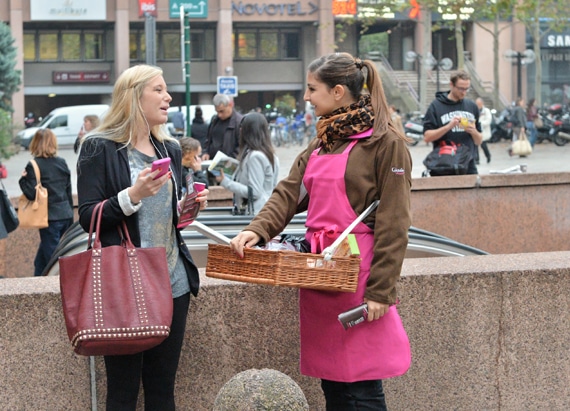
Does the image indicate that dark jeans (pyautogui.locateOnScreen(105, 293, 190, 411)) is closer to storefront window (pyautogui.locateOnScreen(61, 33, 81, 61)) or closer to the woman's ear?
the woman's ear

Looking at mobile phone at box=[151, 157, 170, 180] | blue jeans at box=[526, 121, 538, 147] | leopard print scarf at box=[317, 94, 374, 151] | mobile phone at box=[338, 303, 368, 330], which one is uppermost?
leopard print scarf at box=[317, 94, 374, 151]

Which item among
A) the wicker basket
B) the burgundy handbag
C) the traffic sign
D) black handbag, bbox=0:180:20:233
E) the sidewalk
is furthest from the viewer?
the sidewalk

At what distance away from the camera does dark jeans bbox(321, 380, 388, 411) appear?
3.92 m

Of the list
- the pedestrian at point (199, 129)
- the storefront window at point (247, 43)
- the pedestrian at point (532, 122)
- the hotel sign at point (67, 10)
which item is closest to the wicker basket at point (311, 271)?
the pedestrian at point (199, 129)

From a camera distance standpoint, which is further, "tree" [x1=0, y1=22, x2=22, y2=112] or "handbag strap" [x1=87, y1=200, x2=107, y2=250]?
"tree" [x1=0, y1=22, x2=22, y2=112]

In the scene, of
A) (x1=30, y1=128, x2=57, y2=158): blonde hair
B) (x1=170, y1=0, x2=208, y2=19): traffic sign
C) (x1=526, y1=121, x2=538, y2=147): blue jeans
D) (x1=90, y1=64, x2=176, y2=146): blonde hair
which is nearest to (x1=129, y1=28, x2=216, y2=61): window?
(x1=526, y1=121, x2=538, y2=147): blue jeans

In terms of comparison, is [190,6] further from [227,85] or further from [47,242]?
[47,242]

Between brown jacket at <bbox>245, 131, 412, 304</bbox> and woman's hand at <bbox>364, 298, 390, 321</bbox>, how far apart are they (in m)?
0.02

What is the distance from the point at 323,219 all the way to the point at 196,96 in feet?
194

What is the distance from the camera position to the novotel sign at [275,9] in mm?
60500

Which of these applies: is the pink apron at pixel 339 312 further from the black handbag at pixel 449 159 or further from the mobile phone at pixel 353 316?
the black handbag at pixel 449 159

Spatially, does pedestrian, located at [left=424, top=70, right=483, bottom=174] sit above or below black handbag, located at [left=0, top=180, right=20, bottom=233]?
above

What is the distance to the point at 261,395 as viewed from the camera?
3.45m

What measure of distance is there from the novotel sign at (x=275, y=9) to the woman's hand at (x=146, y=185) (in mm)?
57415
